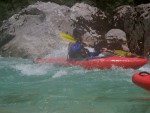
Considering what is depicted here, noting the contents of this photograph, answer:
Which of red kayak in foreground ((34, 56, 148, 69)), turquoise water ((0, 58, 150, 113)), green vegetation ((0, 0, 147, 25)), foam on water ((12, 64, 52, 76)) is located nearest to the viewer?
turquoise water ((0, 58, 150, 113))

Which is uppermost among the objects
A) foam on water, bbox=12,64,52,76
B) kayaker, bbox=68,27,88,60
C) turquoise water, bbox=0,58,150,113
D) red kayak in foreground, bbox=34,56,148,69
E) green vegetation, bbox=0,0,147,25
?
green vegetation, bbox=0,0,147,25

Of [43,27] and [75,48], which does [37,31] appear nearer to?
[43,27]

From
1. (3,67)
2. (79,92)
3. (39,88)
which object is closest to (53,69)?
(3,67)

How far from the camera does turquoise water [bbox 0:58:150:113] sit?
16.6 ft

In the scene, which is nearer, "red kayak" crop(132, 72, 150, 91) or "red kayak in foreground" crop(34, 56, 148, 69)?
"red kayak" crop(132, 72, 150, 91)

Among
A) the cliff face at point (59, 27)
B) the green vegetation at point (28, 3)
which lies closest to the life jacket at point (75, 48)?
the cliff face at point (59, 27)

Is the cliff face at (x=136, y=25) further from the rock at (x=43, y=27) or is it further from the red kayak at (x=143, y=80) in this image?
the red kayak at (x=143, y=80)

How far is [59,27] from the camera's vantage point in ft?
44.5

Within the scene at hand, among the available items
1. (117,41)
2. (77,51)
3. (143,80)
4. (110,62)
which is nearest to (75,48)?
(77,51)

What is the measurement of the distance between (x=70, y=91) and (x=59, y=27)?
7.60 meters

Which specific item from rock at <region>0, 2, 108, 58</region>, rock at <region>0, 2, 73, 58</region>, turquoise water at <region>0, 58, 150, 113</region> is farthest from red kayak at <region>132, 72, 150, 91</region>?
rock at <region>0, 2, 108, 58</region>

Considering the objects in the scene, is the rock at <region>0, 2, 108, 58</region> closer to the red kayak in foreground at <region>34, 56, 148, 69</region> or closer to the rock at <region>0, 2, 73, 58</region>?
the rock at <region>0, 2, 73, 58</region>

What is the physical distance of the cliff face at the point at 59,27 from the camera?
12211mm

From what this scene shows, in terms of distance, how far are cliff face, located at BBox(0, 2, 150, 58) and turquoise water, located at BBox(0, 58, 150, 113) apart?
3.20 meters
